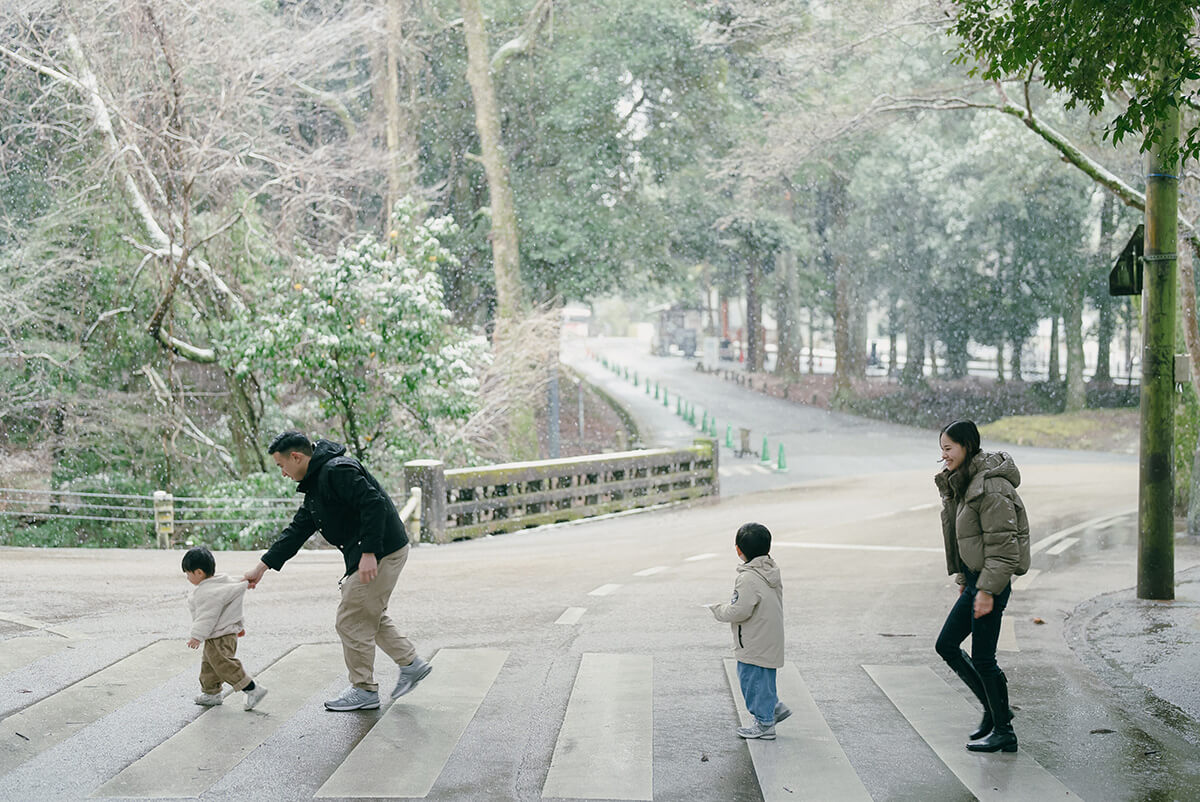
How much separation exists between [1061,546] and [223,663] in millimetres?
11753

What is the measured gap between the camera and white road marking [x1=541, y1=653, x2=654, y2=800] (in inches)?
231

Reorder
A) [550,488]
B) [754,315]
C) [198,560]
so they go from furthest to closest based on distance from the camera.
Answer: [754,315] → [550,488] → [198,560]

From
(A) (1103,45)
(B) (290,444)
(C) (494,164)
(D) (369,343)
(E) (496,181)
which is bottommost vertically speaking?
(B) (290,444)

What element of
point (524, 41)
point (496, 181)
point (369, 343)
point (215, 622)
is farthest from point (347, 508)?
point (524, 41)

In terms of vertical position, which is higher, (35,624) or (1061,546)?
(35,624)

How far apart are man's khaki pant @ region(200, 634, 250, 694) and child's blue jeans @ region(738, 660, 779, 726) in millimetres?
2914

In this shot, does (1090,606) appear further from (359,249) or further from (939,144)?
(939,144)

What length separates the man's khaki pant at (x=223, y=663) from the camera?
22.7 feet

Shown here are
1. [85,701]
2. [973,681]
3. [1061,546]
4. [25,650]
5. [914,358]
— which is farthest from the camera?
[914,358]

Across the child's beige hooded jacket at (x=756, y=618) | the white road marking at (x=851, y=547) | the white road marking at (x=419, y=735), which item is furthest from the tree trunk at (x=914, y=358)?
the child's beige hooded jacket at (x=756, y=618)

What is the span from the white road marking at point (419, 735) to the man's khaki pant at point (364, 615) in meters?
0.32

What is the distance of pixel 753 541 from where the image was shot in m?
6.52

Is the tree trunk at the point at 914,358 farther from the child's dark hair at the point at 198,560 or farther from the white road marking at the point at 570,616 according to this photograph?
the child's dark hair at the point at 198,560

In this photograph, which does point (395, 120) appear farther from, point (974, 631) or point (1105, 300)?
point (1105, 300)
